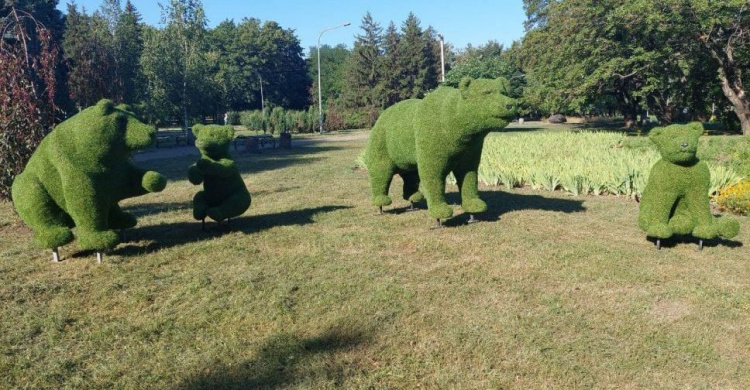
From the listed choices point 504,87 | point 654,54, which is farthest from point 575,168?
point 654,54

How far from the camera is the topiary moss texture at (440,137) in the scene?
6.00m

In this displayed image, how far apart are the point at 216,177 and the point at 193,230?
97cm

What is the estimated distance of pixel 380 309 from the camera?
4363 mm

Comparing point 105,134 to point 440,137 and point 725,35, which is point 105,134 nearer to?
point 440,137

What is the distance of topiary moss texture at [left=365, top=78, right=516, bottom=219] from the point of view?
6000mm

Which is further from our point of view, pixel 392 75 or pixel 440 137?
pixel 392 75

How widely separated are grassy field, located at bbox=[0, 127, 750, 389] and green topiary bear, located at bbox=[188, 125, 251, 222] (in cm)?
40

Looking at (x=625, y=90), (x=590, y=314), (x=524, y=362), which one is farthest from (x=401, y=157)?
(x=625, y=90)

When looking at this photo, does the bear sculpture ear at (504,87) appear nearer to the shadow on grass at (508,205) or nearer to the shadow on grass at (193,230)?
the shadow on grass at (508,205)

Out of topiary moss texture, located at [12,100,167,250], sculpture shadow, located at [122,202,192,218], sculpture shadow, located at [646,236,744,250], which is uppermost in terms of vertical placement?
topiary moss texture, located at [12,100,167,250]

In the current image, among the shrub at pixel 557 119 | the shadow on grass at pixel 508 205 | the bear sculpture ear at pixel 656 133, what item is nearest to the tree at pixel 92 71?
the shadow on grass at pixel 508 205

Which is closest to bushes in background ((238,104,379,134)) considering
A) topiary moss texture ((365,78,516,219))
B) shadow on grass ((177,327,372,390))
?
topiary moss texture ((365,78,516,219))

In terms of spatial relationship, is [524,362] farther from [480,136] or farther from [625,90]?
[625,90]

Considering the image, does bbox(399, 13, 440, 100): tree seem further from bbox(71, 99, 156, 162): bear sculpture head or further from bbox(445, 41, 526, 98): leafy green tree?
bbox(71, 99, 156, 162): bear sculpture head
